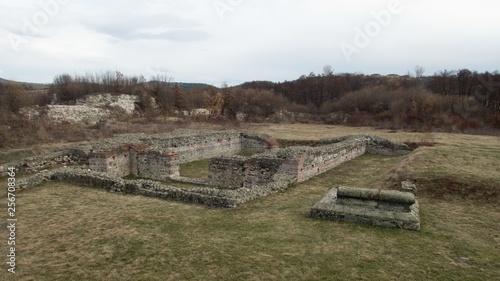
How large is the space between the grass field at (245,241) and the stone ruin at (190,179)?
18.9 inches

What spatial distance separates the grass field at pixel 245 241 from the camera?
16.3 ft

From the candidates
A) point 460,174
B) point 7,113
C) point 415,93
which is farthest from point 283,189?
point 415,93

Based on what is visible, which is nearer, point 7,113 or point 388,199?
point 388,199

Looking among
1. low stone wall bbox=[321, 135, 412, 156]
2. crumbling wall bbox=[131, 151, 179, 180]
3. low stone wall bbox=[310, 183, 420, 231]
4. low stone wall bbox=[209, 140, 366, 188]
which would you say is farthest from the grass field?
low stone wall bbox=[321, 135, 412, 156]

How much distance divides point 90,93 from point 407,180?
3228 centimetres

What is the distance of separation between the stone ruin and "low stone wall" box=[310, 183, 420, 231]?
5 centimetres

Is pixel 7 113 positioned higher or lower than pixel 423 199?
higher

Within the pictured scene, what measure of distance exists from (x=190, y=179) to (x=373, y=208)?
24.3 feet

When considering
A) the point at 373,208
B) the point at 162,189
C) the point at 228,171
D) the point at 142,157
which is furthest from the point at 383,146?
the point at 162,189

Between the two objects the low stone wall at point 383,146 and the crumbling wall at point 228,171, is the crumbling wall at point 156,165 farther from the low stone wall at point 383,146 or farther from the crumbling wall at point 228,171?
the low stone wall at point 383,146

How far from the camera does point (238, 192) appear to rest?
28.6 feet

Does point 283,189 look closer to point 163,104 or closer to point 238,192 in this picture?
point 238,192

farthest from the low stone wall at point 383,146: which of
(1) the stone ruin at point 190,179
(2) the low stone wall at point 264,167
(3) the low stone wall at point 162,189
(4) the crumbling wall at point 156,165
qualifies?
(4) the crumbling wall at point 156,165

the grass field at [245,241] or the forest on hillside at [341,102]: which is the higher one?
the forest on hillside at [341,102]
